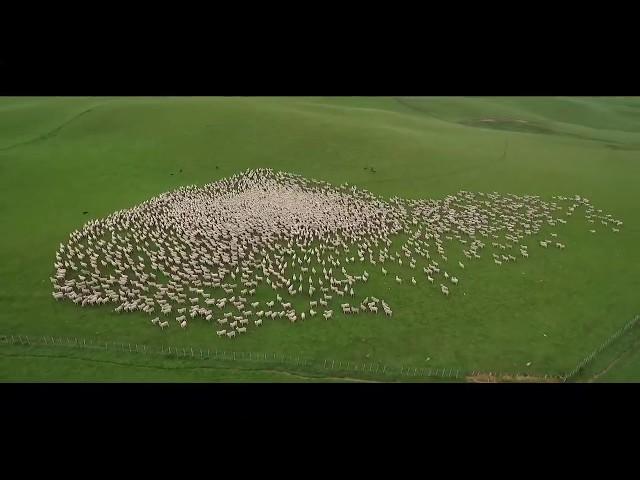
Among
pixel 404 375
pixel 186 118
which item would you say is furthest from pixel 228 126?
pixel 404 375

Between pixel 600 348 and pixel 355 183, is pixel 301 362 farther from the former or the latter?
pixel 355 183

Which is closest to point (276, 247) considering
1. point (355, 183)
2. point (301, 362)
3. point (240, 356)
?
point (240, 356)

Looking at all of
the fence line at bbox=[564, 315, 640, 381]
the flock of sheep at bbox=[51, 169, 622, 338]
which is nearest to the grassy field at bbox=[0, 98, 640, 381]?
the fence line at bbox=[564, 315, 640, 381]

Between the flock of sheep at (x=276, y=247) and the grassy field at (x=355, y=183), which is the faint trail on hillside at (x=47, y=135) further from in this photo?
the flock of sheep at (x=276, y=247)

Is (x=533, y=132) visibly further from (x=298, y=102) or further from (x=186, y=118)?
(x=186, y=118)

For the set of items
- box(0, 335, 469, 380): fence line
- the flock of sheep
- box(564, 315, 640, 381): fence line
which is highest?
the flock of sheep

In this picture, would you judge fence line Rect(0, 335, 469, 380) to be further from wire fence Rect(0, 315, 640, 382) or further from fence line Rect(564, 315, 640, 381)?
fence line Rect(564, 315, 640, 381)
